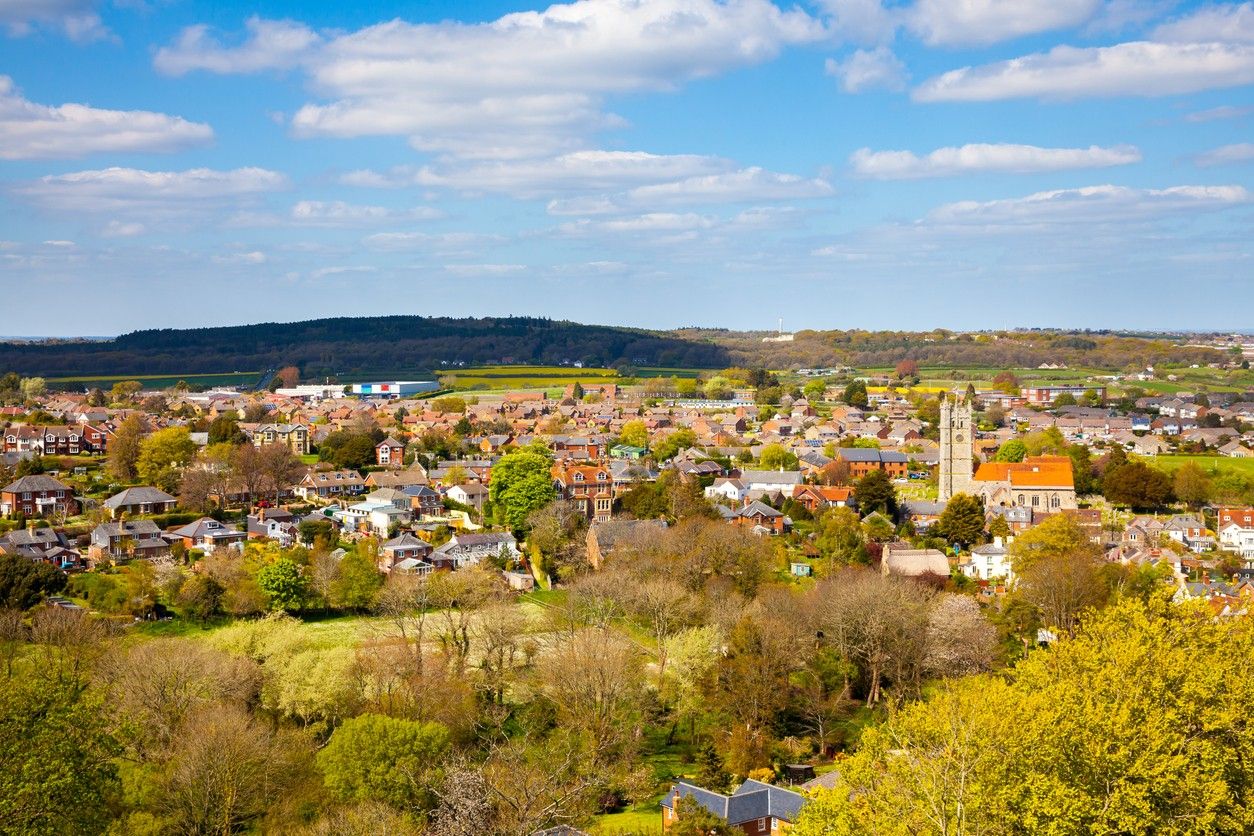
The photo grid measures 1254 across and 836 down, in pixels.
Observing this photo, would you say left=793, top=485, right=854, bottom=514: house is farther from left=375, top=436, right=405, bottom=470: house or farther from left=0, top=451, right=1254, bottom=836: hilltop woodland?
left=375, top=436, right=405, bottom=470: house

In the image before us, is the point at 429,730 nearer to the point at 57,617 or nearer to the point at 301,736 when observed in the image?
the point at 301,736

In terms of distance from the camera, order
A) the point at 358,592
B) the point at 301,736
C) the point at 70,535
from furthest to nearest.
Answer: the point at 70,535, the point at 358,592, the point at 301,736

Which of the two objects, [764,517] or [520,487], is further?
[764,517]

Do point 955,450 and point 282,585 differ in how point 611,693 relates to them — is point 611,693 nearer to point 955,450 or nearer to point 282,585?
point 282,585

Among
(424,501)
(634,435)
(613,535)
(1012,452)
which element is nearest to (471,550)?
(613,535)

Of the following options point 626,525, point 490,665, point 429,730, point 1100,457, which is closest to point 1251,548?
point 1100,457

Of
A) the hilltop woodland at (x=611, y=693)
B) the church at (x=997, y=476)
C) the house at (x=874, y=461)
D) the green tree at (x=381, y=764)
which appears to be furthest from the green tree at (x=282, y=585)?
the house at (x=874, y=461)

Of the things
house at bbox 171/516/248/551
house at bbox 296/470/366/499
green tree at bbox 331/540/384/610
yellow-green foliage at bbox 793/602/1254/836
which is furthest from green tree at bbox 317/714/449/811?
house at bbox 296/470/366/499
